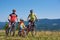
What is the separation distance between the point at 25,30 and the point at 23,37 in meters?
1.04

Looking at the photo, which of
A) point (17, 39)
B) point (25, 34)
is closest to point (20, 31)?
point (25, 34)

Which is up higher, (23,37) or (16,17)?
(16,17)

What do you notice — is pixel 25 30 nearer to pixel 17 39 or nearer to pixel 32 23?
pixel 32 23

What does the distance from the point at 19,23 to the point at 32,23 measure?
3.54 ft

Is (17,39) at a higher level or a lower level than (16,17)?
lower

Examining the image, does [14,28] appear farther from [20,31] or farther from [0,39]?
[0,39]

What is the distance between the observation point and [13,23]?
1013 inches

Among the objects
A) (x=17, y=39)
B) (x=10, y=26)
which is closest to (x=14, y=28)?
(x=10, y=26)

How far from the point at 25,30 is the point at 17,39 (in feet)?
9.69

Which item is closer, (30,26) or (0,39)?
(0,39)

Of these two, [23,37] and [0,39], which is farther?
[23,37]

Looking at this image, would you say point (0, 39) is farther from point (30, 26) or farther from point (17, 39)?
point (30, 26)

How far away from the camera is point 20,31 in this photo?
1019 inches

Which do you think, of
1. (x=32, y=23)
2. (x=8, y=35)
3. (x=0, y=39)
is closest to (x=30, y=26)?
(x=32, y=23)
